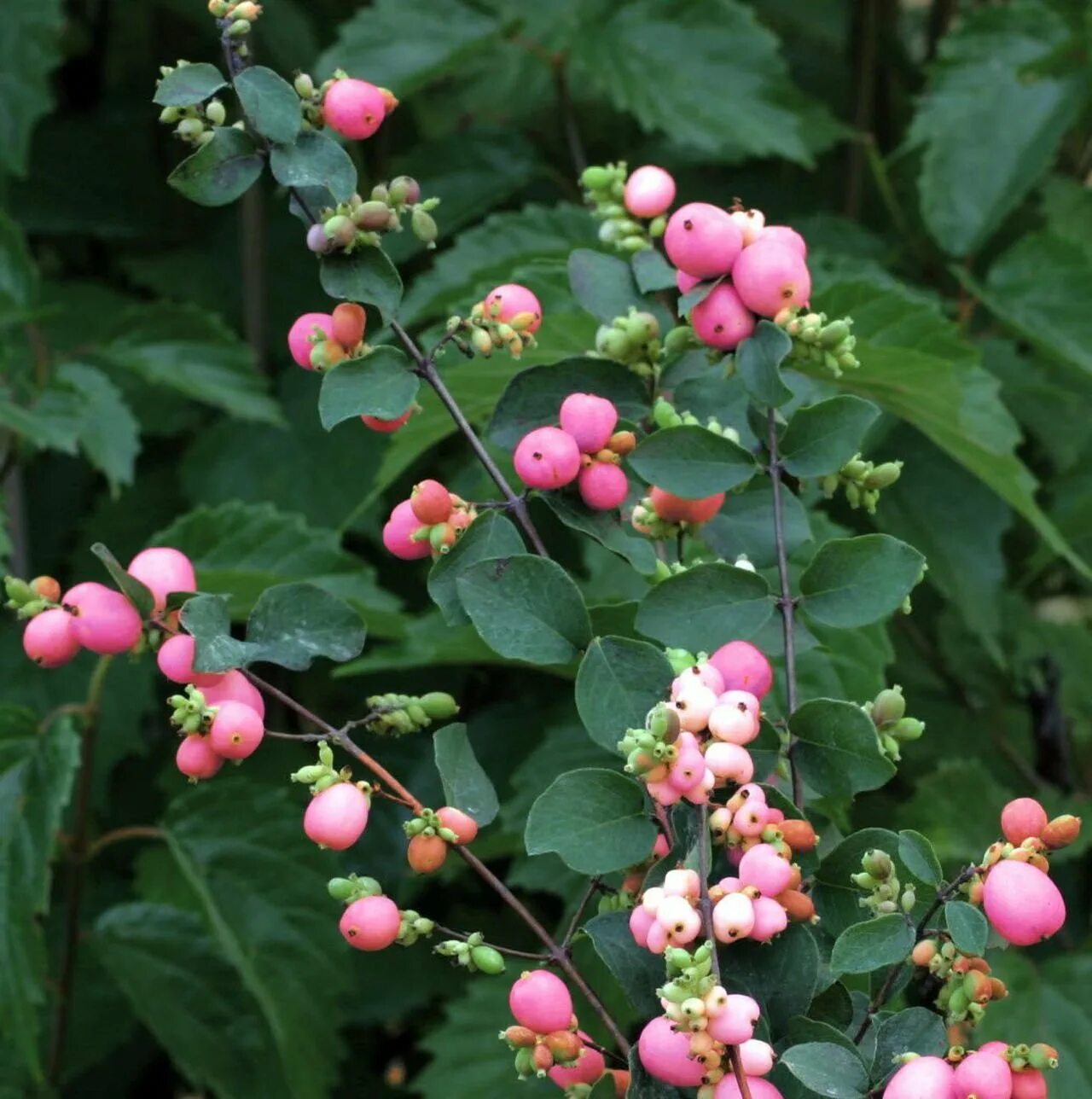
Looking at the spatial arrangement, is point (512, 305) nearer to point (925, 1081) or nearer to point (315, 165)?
point (315, 165)

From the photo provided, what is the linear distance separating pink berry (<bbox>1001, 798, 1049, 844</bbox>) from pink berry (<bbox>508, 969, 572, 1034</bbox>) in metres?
0.09

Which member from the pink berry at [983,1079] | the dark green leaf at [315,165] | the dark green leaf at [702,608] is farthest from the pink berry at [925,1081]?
the dark green leaf at [315,165]

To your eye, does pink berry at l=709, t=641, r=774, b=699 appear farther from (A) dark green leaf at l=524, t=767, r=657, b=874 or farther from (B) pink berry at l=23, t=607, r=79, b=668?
(B) pink berry at l=23, t=607, r=79, b=668

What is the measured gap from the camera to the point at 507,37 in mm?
825

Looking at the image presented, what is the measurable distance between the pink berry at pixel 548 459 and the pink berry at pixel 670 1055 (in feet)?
0.38

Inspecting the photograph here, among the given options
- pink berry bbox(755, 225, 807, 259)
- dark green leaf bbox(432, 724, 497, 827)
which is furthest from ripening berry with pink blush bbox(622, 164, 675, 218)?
dark green leaf bbox(432, 724, 497, 827)

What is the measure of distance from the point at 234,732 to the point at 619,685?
3.1 inches

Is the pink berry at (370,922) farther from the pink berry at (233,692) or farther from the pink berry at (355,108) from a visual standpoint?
the pink berry at (355,108)

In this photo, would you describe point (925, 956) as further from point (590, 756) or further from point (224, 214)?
point (224, 214)

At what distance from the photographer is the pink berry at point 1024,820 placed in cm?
27

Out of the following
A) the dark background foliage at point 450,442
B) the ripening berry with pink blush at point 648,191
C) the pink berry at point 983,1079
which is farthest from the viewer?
the dark background foliage at point 450,442

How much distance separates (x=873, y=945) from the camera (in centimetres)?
27

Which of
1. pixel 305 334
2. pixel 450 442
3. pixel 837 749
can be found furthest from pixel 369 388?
pixel 450 442

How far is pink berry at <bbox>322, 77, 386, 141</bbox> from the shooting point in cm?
32
